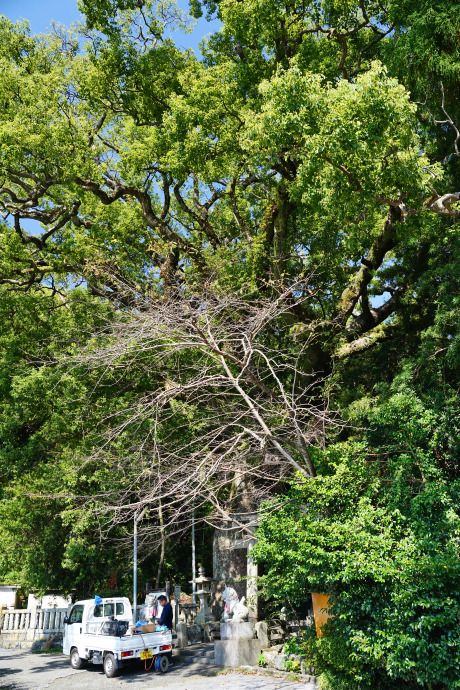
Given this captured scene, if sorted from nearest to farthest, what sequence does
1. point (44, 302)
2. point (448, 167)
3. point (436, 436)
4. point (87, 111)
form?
point (436, 436), point (448, 167), point (87, 111), point (44, 302)

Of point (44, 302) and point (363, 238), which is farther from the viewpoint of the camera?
point (44, 302)

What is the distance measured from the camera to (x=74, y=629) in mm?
11867

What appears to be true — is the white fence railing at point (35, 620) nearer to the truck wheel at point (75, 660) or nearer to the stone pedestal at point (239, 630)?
the truck wheel at point (75, 660)


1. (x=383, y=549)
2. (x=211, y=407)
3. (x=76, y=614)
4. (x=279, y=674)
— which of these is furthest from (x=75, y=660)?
(x=383, y=549)

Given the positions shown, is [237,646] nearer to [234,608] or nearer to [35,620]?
[234,608]

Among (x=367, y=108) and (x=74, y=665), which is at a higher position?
(x=367, y=108)

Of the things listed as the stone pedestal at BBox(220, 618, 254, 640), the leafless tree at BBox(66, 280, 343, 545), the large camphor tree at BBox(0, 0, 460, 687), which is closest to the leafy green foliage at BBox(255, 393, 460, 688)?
the large camphor tree at BBox(0, 0, 460, 687)

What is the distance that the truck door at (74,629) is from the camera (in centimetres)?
1164

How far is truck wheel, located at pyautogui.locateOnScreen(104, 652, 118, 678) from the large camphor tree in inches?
103

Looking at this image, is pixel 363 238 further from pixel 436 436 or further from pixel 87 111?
pixel 87 111

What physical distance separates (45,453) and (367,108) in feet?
38.5

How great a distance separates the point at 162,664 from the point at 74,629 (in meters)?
2.53

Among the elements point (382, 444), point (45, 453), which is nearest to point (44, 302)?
point (45, 453)

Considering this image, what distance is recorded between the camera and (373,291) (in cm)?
1461
